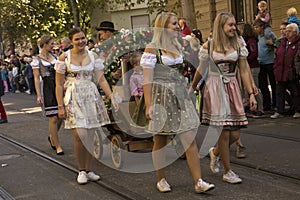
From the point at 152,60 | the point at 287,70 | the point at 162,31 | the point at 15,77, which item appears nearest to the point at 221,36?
the point at 162,31

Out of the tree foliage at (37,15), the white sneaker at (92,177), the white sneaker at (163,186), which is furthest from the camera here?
the tree foliage at (37,15)

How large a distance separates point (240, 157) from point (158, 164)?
1813 mm

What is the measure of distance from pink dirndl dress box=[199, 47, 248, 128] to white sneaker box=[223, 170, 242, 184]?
569 millimetres

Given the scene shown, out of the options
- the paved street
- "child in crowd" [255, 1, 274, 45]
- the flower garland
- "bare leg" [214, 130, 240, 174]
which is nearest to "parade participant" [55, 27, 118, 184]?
the paved street

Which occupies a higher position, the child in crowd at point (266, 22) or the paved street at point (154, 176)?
the child in crowd at point (266, 22)

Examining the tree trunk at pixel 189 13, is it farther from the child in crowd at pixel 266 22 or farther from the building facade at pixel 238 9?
the child in crowd at pixel 266 22

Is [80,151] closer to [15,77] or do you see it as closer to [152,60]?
[152,60]

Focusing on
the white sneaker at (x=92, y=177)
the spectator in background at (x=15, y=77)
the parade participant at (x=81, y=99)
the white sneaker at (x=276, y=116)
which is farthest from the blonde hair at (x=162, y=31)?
the spectator in background at (x=15, y=77)

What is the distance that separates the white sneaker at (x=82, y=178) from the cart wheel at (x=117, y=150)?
0.68m

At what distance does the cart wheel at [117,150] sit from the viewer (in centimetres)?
746

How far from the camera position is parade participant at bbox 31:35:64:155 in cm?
906

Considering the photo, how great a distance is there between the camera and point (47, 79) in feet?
30.2

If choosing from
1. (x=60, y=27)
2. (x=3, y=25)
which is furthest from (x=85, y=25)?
(x=3, y=25)

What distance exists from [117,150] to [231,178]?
1871 mm
